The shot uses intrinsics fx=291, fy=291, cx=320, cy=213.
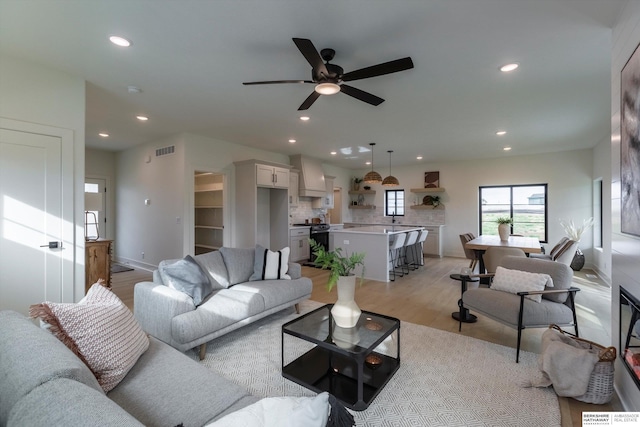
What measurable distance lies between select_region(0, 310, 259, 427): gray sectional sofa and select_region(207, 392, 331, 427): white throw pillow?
0.31 m

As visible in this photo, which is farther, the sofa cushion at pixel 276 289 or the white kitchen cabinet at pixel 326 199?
the white kitchen cabinet at pixel 326 199

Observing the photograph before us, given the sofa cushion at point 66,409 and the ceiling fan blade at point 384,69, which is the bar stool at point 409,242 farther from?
the sofa cushion at point 66,409

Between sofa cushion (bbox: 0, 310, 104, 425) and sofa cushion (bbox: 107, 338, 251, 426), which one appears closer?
sofa cushion (bbox: 0, 310, 104, 425)

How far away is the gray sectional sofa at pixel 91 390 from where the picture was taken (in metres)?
0.82

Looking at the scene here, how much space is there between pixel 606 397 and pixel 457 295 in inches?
100

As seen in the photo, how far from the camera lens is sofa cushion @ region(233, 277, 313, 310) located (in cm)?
314

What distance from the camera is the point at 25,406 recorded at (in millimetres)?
858

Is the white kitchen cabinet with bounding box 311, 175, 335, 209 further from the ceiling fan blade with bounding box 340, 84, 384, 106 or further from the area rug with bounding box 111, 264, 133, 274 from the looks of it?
the ceiling fan blade with bounding box 340, 84, 384, 106

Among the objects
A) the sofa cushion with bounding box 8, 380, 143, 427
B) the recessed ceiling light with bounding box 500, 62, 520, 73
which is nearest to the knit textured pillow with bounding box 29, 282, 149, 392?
the sofa cushion with bounding box 8, 380, 143, 427

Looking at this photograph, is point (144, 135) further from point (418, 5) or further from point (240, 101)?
point (418, 5)

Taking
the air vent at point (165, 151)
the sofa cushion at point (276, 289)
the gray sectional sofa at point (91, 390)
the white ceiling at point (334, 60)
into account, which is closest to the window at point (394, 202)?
the white ceiling at point (334, 60)

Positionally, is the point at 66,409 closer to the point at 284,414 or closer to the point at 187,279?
the point at 284,414

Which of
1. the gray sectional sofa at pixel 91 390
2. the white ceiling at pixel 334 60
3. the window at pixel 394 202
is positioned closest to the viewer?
the gray sectional sofa at pixel 91 390

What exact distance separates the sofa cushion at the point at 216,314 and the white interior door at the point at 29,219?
1.79 m
